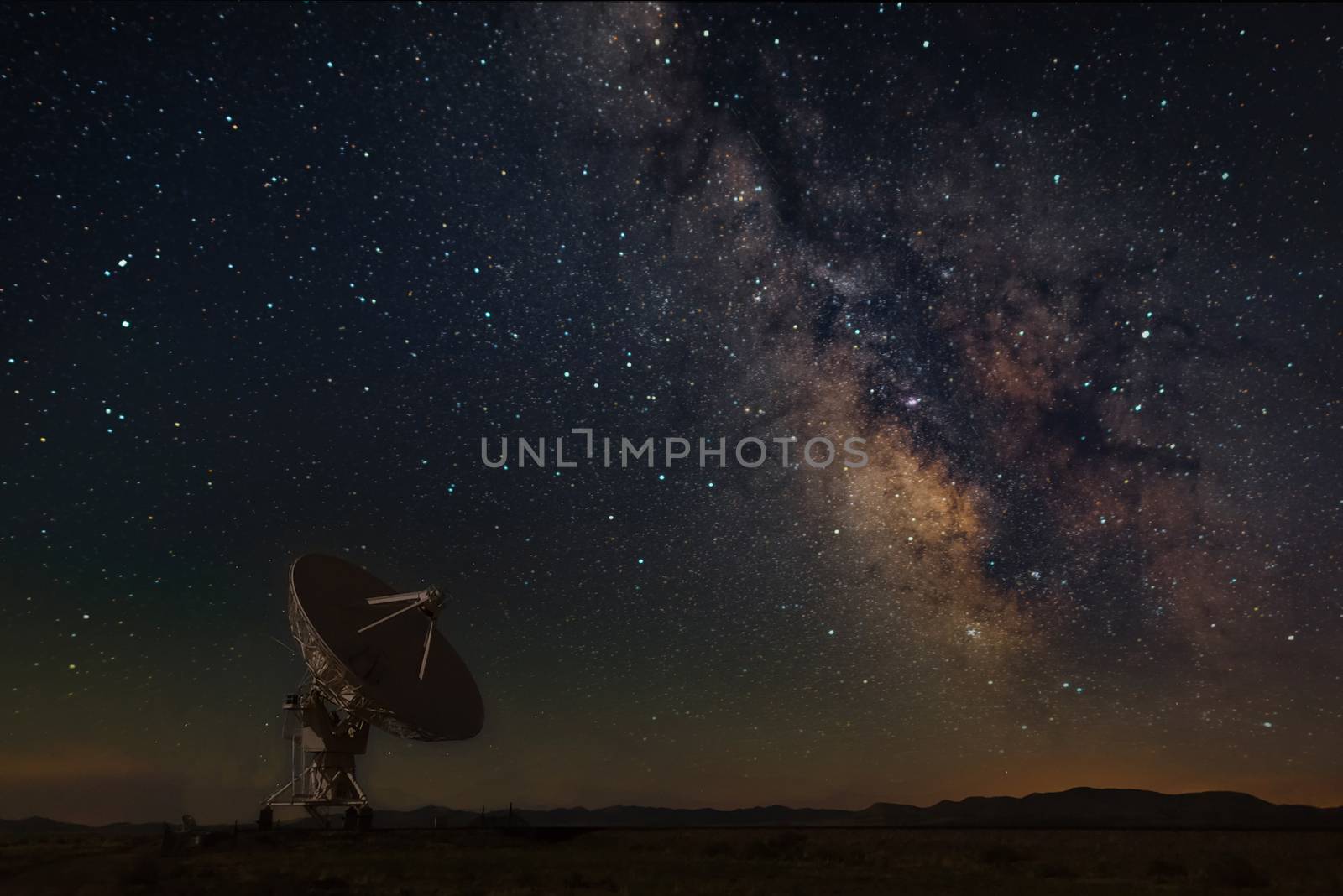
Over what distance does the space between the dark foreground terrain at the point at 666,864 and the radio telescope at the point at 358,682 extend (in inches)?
96.7

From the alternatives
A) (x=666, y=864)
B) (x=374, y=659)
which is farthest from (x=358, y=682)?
(x=666, y=864)

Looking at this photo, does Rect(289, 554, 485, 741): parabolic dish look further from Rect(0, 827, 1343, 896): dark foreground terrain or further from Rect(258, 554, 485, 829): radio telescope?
Rect(0, 827, 1343, 896): dark foreground terrain

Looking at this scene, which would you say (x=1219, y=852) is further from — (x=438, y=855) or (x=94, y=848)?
(x=94, y=848)

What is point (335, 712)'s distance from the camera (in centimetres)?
2906

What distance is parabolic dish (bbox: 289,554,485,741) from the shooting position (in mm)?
25859

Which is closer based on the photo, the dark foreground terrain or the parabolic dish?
the dark foreground terrain

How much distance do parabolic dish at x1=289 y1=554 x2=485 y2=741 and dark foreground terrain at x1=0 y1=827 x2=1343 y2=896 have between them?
3.29m

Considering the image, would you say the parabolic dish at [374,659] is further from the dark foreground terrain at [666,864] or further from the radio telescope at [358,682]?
the dark foreground terrain at [666,864]

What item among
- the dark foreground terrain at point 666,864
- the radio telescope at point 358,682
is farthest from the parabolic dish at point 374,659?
the dark foreground terrain at point 666,864

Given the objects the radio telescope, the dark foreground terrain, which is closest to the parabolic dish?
the radio telescope

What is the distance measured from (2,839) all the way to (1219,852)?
37.6m

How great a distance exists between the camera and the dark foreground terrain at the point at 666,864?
60.7ft

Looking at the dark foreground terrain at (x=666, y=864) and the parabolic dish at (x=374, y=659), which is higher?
the parabolic dish at (x=374, y=659)

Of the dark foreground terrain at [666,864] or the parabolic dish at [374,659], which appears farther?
the parabolic dish at [374,659]
